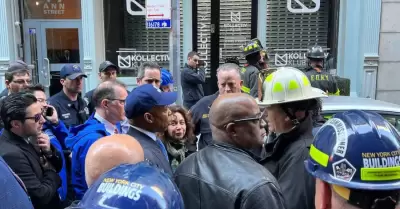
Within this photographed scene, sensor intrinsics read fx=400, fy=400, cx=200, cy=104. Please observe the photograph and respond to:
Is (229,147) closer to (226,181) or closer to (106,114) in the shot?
(226,181)

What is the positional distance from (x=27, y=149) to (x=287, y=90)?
2045 millimetres

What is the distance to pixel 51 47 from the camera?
32.2ft

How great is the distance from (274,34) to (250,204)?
8506 mm

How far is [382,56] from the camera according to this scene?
9.69 m

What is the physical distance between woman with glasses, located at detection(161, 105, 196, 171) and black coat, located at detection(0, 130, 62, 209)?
106cm

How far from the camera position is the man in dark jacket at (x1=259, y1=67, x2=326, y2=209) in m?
2.28

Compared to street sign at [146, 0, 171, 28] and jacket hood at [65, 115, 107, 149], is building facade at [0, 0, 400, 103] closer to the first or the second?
street sign at [146, 0, 171, 28]

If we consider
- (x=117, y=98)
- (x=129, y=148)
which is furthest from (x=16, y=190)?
(x=117, y=98)

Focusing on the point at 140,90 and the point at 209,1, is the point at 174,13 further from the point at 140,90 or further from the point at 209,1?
the point at 209,1

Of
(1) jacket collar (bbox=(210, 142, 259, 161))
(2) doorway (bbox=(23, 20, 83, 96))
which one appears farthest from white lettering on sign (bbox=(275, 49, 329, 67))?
(1) jacket collar (bbox=(210, 142, 259, 161))

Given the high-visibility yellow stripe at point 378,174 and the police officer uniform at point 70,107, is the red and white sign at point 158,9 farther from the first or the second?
the high-visibility yellow stripe at point 378,174

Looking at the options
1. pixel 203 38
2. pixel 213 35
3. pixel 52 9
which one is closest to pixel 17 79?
pixel 52 9

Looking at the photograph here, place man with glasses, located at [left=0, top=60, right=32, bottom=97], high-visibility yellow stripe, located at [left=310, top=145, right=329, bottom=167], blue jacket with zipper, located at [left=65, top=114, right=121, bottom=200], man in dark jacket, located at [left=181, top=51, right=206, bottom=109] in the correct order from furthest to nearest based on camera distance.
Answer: man in dark jacket, located at [left=181, top=51, right=206, bottom=109]
man with glasses, located at [left=0, top=60, right=32, bottom=97]
blue jacket with zipper, located at [left=65, top=114, right=121, bottom=200]
high-visibility yellow stripe, located at [left=310, top=145, right=329, bottom=167]

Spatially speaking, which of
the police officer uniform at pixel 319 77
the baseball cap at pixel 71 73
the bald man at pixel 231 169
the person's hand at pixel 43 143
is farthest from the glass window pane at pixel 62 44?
the bald man at pixel 231 169
